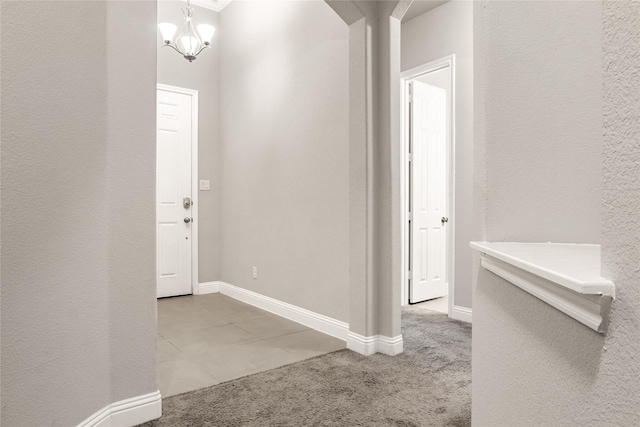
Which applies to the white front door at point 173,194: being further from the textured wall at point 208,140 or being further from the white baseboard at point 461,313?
the white baseboard at point 461,313

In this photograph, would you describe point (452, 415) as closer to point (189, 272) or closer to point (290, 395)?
point (290, 395)

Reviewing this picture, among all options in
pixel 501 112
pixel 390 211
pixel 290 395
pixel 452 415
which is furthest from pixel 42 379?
pixel 390 211

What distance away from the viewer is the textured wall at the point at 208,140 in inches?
192

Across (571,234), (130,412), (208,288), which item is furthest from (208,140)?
(571,234)

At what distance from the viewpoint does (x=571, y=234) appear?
1265mm

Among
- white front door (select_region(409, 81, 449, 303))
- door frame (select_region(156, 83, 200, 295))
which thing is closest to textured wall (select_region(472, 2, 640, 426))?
white front door (select_region(409, 81, 449, 303))

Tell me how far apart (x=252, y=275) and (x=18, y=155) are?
9.97 ft

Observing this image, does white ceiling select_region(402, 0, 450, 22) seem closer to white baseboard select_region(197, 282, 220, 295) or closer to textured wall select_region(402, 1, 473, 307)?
textured wall select_region(402, 1, 473, 307)

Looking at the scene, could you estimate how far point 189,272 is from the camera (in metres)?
4.88

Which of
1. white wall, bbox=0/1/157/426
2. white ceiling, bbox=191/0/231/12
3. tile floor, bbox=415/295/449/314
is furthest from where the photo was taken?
white ceiling, bbox=191/0/231/12

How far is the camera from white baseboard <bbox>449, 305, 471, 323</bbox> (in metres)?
3.67

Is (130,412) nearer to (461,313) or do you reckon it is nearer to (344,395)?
(344,395)

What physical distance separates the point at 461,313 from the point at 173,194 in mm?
3281

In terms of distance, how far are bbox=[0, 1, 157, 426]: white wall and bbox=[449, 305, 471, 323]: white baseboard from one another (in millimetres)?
2665
